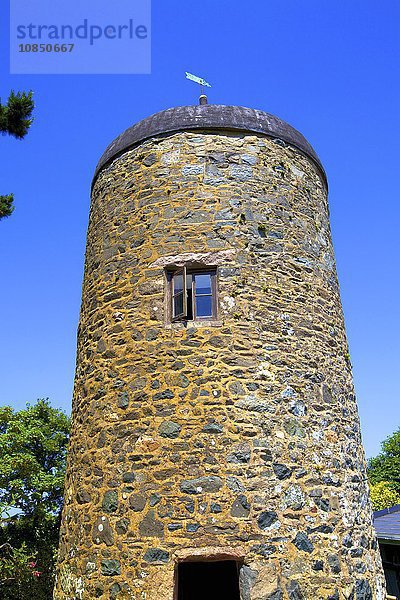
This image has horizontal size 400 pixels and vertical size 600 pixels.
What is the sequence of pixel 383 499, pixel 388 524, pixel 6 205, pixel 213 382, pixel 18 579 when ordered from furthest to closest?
pixel 383 499 → pixel 18 579 → pixel 388 524 → pixel 6 205 → pixel 213 382

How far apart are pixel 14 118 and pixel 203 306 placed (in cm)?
502

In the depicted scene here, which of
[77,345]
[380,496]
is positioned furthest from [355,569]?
[380,496]

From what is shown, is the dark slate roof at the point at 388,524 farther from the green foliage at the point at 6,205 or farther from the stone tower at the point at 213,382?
the green foliage at the point at 6,205

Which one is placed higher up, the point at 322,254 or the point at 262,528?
the point at 322,254

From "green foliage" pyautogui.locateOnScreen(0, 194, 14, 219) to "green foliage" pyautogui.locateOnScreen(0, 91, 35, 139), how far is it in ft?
3.78

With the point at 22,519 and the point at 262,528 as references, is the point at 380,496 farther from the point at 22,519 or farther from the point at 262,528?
the point at 262,528

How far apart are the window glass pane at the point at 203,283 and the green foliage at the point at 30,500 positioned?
1058cm

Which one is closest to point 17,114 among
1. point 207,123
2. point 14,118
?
point 14,118

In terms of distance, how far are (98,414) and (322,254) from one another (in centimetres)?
410

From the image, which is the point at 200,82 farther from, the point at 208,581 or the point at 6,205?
the point at 208,581

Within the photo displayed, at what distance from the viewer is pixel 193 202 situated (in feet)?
24.1

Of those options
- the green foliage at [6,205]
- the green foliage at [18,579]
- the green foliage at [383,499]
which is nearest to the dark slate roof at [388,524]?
the green foliage at [18,579]

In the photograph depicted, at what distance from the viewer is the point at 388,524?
13414 mm

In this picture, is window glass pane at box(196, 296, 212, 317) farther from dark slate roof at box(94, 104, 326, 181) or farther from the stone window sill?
dark slate roof at box(94, 104, 326, 181)
